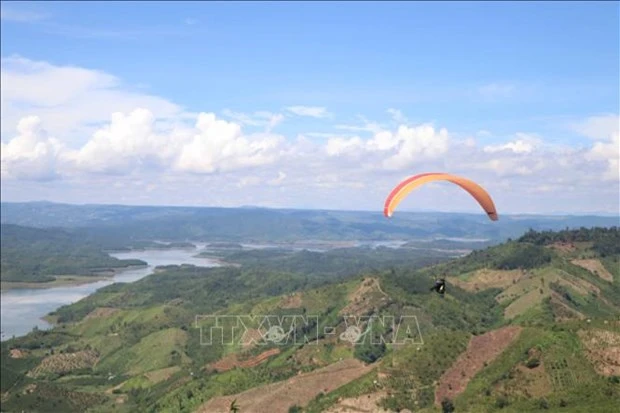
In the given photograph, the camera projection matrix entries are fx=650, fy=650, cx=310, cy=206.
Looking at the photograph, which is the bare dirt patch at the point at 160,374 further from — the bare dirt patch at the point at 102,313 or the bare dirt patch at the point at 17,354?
the bare dirt patch at the point at 102,313

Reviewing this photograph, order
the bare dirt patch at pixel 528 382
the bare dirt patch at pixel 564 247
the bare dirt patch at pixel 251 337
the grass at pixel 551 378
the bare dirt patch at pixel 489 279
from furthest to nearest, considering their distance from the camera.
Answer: the bare dirt patch at pixel 564 247
the bare dirt patch at pixel 489 279
the bare dirt patch at pixel 251 337
the bare dirt patch at pixel 528 382
the grass at pixel 551 378

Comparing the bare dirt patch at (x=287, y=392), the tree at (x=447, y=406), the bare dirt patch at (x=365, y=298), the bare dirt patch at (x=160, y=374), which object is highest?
the bare dirt patch at (x=365, y=298)

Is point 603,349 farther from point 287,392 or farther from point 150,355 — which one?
point 150,355

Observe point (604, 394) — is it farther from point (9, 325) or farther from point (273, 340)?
point (9, 325)

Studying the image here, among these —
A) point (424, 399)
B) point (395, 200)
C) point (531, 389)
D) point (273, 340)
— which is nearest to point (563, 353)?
point (531, 389)

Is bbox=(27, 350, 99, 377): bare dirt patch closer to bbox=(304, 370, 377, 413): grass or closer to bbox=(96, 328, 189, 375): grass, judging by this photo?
bbox=(96, 328, 189, 375): grass

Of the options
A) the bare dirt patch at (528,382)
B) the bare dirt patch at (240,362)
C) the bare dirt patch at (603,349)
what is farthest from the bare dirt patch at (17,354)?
the bare dirt patch at (603,349)

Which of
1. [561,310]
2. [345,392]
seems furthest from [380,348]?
[345,392]
